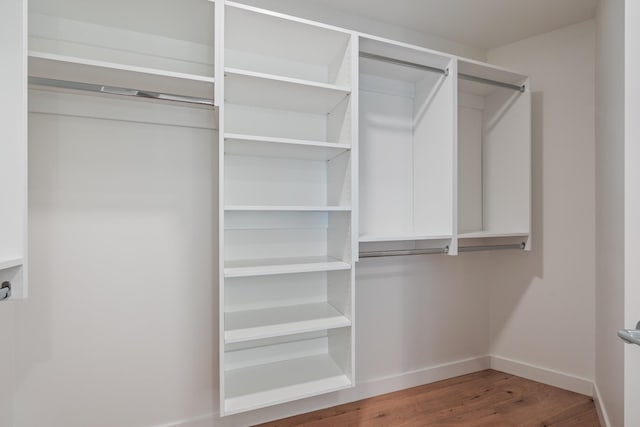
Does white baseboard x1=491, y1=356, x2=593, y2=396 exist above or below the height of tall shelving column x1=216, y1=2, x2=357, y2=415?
below

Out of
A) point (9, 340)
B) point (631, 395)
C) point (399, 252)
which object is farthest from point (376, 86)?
point (9, 340)

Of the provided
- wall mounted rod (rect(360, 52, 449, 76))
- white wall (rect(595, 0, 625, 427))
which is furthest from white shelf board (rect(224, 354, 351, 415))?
wall mounted rod (rect(360, 52, 449, 76))

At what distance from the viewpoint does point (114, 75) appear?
4.35ft

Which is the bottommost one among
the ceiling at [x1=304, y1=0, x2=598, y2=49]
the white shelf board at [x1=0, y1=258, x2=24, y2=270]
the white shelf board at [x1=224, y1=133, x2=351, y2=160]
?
the white shelf board at [x1=0, y1=258, x2=24, y2=270]

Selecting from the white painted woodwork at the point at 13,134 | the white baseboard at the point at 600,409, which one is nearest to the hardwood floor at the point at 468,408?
the white baseboard at the point at 600,409

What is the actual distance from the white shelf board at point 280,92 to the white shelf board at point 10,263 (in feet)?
3.27

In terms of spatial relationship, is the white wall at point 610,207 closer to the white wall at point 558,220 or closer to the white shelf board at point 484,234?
the white wall at point 558,220

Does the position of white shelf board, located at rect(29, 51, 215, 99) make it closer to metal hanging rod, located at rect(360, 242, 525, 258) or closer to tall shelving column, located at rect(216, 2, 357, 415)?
tall shelving column, located at rect(216, 2, 357, 415)

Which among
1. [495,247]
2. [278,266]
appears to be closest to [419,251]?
[495,247]

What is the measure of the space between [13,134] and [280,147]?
37.9 inches

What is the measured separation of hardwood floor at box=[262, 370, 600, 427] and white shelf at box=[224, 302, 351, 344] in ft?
2.16

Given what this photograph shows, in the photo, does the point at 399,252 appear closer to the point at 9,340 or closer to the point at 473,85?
the point at 473,85

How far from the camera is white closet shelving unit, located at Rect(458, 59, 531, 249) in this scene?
215cm

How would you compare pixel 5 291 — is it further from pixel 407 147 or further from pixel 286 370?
pixel 407 147
